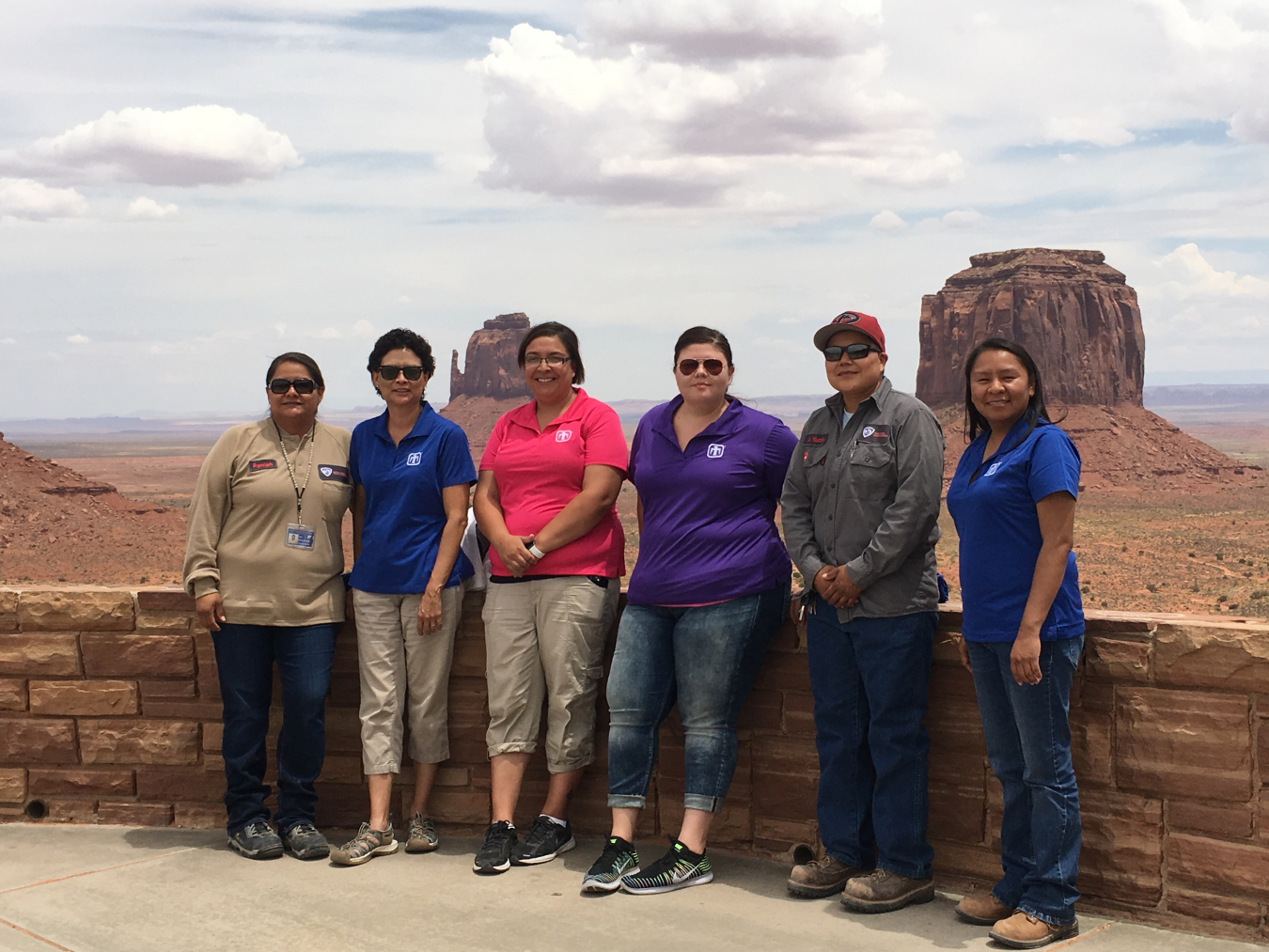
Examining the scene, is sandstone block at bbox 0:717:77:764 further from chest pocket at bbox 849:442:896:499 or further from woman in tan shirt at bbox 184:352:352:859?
chest pocket at bbox 849:442:896:499

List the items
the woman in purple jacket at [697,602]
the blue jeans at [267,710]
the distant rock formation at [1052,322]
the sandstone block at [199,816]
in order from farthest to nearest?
the distant rock formation at [1052,322] → the sandstone block at [199,816] → the blue jeans at [267,710] → the woman in purple jacket at [697,602]

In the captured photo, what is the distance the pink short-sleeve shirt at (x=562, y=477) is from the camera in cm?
458

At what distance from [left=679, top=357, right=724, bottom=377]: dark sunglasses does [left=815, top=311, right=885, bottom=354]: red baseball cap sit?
1.25 feet

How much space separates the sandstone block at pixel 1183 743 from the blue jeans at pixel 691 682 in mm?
1214

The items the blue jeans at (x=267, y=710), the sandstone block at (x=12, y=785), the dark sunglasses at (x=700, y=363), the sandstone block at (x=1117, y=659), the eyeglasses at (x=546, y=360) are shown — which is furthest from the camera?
the sandstone block at (x=12, y=785)

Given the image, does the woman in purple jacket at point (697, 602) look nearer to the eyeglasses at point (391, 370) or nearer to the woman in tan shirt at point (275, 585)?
the eyeglasses at point (391, 370)

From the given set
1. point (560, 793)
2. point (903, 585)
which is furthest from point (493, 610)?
point (903, 585)

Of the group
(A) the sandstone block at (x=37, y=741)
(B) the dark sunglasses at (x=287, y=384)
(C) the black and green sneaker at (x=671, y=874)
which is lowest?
(C) the black and green sneaker at (x=671, y=874)

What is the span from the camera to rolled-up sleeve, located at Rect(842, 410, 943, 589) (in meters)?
3.99

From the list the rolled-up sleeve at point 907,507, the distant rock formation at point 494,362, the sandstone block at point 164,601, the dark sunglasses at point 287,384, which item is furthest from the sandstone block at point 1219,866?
the distant rock formation at point 494,362

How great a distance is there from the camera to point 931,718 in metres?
4.36

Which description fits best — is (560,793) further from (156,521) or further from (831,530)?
(156,521)

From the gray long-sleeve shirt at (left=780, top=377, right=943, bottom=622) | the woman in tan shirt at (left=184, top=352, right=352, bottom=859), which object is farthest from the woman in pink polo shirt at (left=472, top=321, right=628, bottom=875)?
the gray long-sleeve shirt at (left=780, top=377, right=943, bottom=622)

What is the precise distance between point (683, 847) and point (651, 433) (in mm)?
1467
